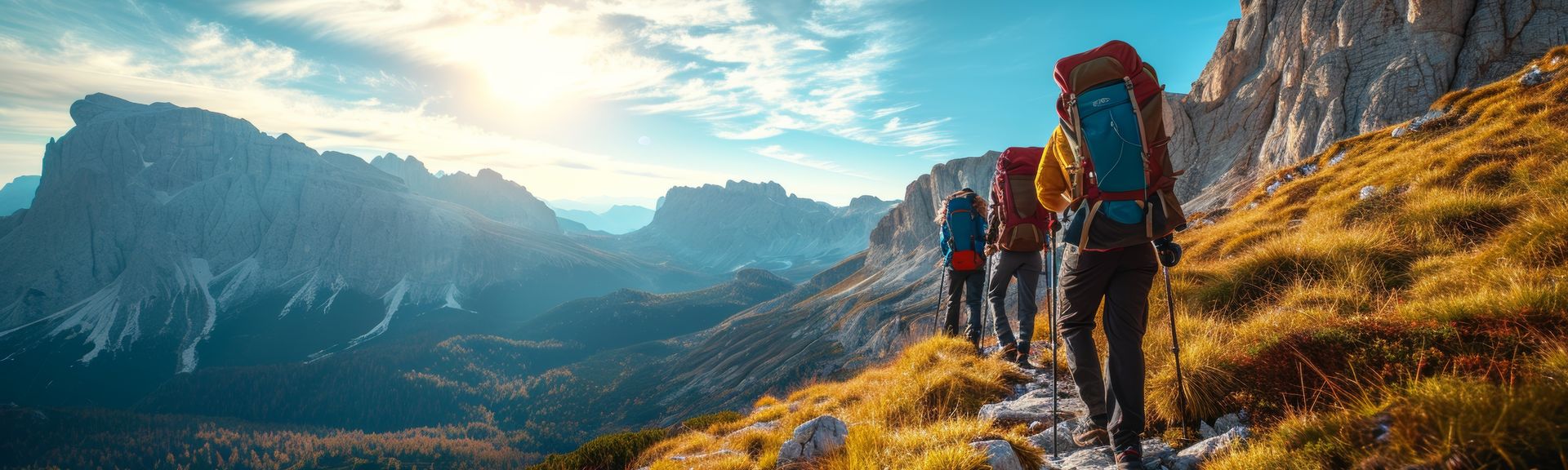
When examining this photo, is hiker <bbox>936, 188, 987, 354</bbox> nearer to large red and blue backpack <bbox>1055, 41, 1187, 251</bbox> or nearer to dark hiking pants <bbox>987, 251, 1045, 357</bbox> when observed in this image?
dark hiking pants <bbox>987, 251, 1045, 357</bbox>

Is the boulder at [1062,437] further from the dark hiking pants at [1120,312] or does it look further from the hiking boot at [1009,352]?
the hiking boot at [1009,352]

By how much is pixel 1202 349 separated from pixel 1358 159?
847 inches

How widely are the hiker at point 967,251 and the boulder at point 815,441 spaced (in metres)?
4.98

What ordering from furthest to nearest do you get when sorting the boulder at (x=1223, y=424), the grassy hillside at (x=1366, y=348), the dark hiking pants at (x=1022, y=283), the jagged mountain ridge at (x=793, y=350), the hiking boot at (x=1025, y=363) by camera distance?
the jagged mountain ridge at (x=793, y=350)
the hiking boot at (x=1025, y=363)
the dark hiking pants at (x=1022, y=283)
the boulder at (x=1223, y=424)
the grassy hillside at (x=1366, y=348)

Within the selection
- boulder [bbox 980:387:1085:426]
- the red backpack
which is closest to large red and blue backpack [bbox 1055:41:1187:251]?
boulder [bbox 980:387:1085:426]

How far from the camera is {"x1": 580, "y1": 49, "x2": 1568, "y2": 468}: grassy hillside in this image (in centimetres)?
276

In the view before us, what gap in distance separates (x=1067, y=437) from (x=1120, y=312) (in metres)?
1.68

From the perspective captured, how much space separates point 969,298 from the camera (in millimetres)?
10555

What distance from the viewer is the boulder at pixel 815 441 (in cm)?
602

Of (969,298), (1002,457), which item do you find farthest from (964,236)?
→ (1002,457)

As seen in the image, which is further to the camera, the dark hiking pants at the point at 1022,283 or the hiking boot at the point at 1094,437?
the dark hiking pants at the point at 1022,283

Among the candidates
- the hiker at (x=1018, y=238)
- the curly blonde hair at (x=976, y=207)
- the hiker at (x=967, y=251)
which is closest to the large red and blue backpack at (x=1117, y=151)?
the hiker at (x=1018, y=238)

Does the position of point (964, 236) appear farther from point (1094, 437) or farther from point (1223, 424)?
point (1223, 424)

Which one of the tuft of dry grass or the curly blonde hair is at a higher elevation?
the curly blonde hair
